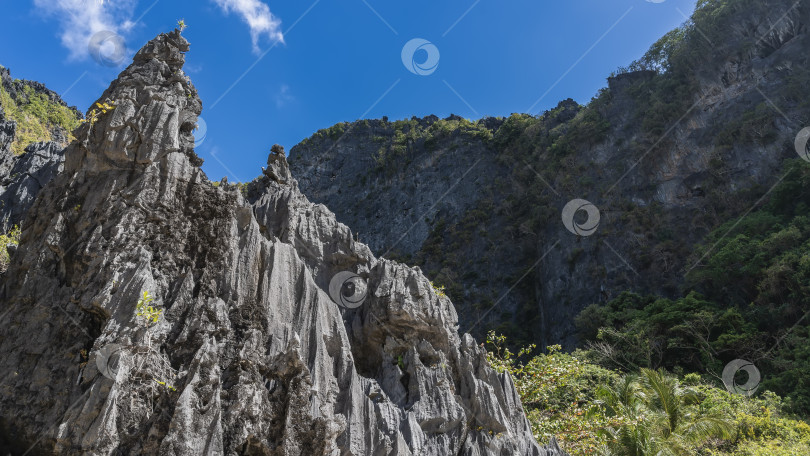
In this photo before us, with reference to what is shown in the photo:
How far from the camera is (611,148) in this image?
146 ft

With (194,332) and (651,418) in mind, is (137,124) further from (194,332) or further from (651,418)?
(651,418)

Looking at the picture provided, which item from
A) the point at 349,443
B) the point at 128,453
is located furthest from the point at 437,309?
the point at 128,453

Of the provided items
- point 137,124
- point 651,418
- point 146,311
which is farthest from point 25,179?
point 651,418

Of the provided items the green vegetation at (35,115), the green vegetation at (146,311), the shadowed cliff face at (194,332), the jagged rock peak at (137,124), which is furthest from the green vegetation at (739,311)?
the green vegetation at (35,115)

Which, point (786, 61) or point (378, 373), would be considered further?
point (786, 61)

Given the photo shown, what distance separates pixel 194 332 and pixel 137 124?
17.4ft

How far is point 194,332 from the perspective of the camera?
9180mm

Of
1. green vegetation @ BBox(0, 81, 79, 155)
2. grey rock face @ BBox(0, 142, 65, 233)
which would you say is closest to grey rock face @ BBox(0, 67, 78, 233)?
grey rock face @ BBox(0, 142, 65, 233)

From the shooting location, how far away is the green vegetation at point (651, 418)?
14.8 metres

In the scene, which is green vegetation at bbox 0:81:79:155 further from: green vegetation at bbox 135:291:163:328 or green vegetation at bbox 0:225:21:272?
green vegetation at bbox 135:291:163:328

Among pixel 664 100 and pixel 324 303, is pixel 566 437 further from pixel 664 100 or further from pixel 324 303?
pixel 664 100

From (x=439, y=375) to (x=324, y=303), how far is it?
3.01 metres

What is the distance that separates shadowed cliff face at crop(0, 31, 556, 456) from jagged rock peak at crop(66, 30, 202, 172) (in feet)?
0.14

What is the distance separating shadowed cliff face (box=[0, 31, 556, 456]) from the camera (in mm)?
8078
